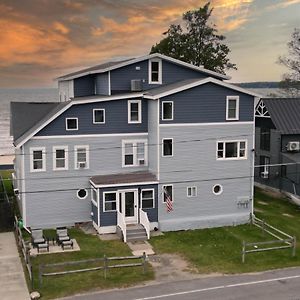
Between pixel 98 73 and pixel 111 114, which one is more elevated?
pixel 98 73

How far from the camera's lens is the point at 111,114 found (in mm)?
31047

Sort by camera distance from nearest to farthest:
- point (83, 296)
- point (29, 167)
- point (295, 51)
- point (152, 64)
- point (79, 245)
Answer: point (83, 296)
point (79, 245)
point (29, 167)
point (152, 64)
point (295, 51)

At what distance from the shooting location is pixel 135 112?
31562mm

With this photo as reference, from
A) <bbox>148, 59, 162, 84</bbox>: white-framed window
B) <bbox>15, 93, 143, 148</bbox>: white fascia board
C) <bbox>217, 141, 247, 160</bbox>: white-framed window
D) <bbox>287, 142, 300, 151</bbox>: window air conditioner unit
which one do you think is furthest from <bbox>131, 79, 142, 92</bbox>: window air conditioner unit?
<bbox>287, 142, 300, 151</bbox>: window air conditioner unit

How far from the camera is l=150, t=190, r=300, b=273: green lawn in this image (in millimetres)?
24547

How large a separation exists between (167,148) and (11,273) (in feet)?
A: 39.2

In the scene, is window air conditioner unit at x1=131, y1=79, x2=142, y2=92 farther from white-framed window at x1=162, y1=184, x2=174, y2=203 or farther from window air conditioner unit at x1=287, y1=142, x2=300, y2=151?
window air conditioner unit at x1=287, y1=142, x2=300, y2=151

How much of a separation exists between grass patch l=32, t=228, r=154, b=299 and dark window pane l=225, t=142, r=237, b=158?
29.7 feet

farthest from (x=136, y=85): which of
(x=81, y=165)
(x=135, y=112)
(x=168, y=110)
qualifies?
(x=81, y=165)

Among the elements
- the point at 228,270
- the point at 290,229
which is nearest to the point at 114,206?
the point at 228,270

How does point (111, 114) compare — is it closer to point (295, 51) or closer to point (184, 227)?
point (184, 227)

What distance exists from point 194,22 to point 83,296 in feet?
134

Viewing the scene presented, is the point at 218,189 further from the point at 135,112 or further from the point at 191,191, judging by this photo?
the point at 135,112

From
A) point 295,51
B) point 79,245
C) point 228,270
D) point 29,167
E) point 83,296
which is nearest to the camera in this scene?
point 83,296
